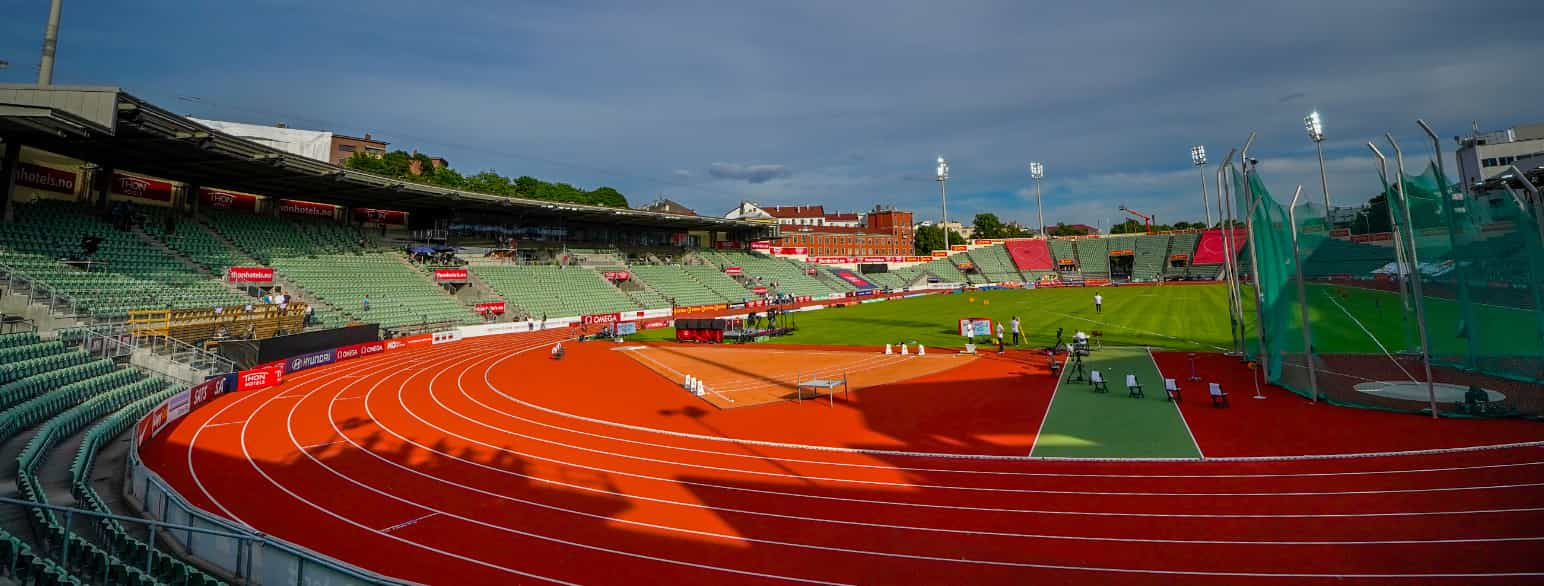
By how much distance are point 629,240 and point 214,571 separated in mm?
63080

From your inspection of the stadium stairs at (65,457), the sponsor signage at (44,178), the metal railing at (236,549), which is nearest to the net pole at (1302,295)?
the metal railing at (236,549)

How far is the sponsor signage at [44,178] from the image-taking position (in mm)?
27719

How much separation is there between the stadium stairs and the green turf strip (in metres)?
14.0

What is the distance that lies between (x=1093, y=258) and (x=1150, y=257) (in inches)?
301

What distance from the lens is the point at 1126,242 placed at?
90562mm

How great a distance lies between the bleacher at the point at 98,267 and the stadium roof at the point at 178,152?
339 centimetres

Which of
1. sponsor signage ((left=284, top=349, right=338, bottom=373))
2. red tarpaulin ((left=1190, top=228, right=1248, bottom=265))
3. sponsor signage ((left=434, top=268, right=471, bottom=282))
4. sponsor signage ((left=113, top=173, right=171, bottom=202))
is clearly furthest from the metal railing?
red tarpaulin ((left=1190, top=228, right=1248, bottom=265))

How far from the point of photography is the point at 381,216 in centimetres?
4912

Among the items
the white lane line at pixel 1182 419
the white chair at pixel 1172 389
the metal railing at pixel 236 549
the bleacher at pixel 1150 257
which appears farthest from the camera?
the bleacher at pixel 1150 257

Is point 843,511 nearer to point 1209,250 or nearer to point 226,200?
point 226,200

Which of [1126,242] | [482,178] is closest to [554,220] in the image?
[482,178]

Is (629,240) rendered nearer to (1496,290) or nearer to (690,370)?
(690,370)

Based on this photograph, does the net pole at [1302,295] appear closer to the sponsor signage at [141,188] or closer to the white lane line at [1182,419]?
the white lane line at [1182,419]

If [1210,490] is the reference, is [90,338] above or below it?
above
